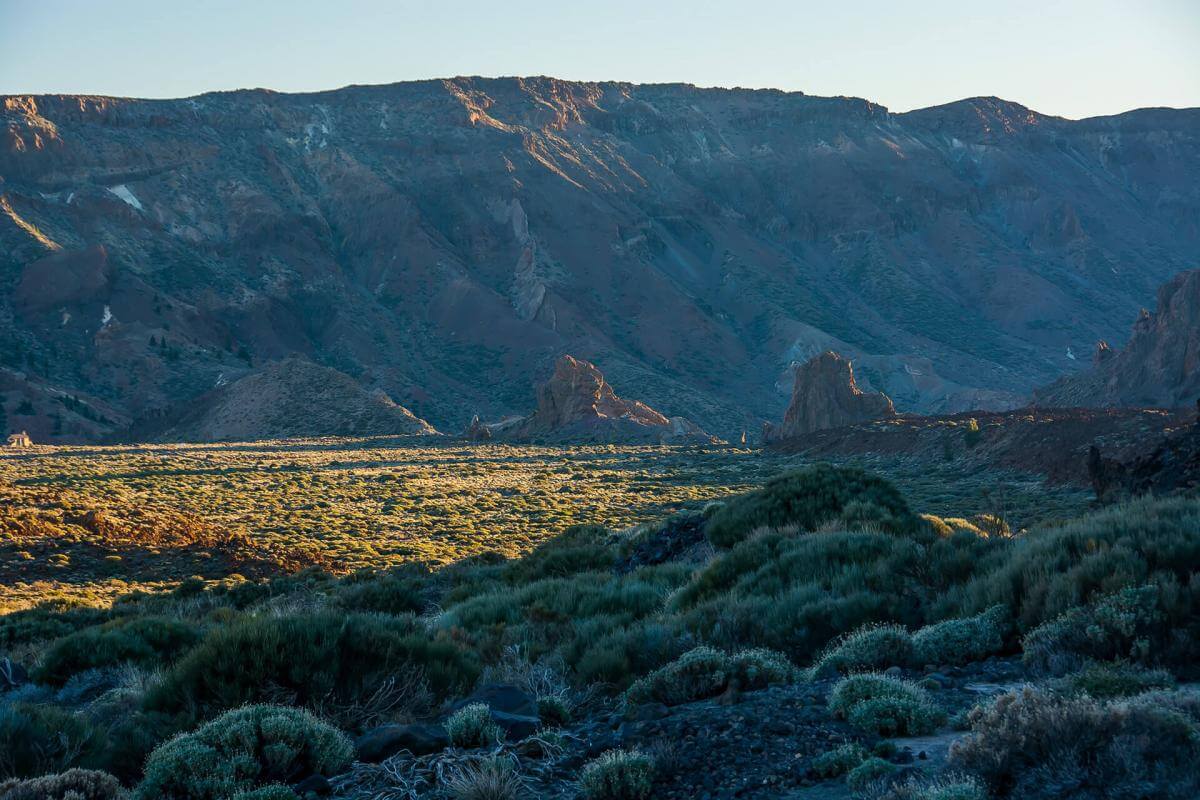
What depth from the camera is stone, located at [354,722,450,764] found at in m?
6.88

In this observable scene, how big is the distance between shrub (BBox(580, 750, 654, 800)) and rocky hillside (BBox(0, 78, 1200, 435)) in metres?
83.8

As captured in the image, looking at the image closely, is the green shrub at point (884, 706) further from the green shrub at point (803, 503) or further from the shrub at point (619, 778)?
the green shrub at point (803, 503)

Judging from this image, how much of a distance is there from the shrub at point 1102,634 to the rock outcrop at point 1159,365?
62.6 meters

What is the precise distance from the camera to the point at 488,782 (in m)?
5.93

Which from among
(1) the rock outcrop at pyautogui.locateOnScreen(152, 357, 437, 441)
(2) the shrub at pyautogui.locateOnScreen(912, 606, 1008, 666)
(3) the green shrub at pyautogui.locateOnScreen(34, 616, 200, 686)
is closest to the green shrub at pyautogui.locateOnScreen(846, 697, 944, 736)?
(2) the shrub at pyautogui.locateOnScreen(912, 606, 1008, 666)

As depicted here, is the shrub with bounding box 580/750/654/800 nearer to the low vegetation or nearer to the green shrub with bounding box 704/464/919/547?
the low vegetation

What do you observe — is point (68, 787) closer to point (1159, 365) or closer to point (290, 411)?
point (1159, 365)

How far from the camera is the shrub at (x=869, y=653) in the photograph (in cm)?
802

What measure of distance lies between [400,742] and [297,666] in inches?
67.3

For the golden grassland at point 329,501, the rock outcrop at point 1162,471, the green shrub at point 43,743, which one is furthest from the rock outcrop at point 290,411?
the green shrub at point 43,743

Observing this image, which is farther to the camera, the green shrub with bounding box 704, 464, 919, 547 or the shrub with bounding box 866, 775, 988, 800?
the green shrub with bounding box 704, 464, 919, 547

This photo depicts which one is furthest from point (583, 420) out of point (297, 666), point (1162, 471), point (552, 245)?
point (297, 666)

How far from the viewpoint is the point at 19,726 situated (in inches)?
288

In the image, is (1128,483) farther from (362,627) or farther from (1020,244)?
(1020,244)
